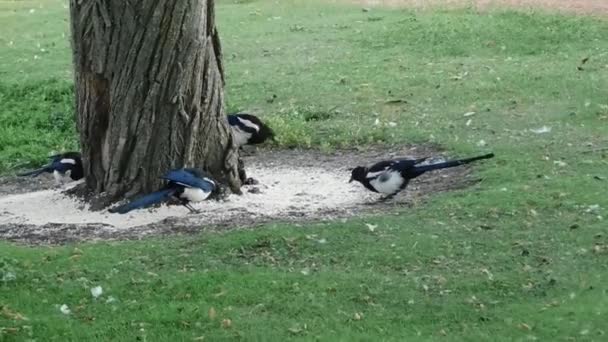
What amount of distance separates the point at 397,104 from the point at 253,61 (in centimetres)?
375

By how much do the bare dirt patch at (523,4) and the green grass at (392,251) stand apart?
429 centimetres

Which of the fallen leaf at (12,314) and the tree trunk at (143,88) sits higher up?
the tree trunk at (143,88)

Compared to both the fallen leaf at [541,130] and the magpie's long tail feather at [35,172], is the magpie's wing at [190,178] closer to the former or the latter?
the magpie's long tail feather at [35,172]

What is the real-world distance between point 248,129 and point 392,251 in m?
3.72

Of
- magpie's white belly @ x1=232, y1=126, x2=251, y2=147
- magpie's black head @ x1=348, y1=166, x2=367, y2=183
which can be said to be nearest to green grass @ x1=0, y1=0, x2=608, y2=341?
magpie's white belly @ x1=232, y1=126, x2=251, y2=147

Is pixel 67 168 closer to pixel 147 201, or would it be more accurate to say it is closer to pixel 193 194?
pixel 147 201

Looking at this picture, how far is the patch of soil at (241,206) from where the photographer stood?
7.53 meters

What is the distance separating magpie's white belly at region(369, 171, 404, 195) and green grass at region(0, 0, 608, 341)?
1.04 ft

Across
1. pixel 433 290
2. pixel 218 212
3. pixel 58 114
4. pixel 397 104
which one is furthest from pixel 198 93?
pixel 58 114

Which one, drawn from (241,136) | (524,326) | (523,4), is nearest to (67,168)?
(241,136)

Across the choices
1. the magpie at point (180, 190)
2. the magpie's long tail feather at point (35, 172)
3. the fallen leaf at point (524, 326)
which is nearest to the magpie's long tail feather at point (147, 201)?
the magpie at point (180, 190)

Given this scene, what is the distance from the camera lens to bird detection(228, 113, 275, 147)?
10.0m

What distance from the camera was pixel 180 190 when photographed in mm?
7676

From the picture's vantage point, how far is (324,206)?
801 cm
